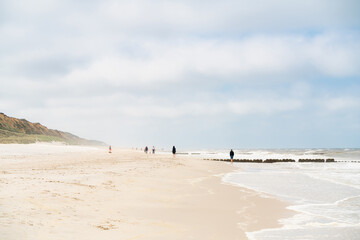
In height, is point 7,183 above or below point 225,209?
above

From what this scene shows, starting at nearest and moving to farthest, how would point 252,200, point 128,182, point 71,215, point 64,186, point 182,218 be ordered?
point 71,215 < point 182,218 < point 64,186 < point 252,200 < point 128,182

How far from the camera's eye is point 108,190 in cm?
1377

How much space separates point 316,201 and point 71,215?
430 inches

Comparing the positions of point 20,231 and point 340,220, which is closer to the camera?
point 20,231

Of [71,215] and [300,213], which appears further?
[300,213]

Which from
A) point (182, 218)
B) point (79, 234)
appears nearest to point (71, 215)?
point (79, 234)

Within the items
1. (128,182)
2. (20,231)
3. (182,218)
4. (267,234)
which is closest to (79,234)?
(20,231)

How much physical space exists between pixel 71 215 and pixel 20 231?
210cm

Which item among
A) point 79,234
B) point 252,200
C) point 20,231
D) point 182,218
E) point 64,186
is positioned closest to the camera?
point 20,231

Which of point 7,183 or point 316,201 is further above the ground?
point 7,183

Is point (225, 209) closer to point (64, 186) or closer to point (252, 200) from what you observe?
point (252, 200)

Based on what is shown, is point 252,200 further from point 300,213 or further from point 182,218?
point 182,218

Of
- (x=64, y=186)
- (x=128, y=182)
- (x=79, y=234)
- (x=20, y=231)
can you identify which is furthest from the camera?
(x=128, y=182)

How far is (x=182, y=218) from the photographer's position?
1026 centimetres
